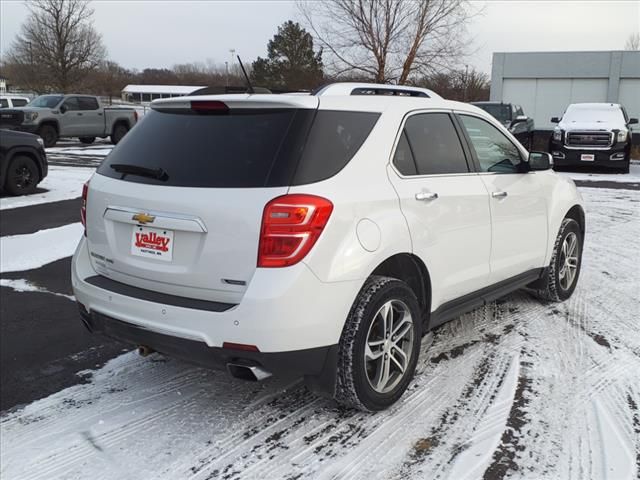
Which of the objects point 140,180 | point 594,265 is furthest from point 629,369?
point 140,180

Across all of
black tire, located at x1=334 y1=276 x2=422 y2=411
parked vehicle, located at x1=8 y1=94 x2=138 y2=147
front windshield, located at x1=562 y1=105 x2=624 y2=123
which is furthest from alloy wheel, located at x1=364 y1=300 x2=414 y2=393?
parked vehicle, located at x1=8 y1=94 x2=138 y2=147

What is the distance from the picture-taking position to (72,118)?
22.0 metres

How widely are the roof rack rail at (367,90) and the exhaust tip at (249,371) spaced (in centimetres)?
148

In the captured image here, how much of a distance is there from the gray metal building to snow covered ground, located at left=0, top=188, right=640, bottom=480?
31.1 meters

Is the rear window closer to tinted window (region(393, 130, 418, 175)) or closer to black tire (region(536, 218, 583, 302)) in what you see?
tinted window (region(393, 130, 418, 175))

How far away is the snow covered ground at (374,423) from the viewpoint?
2830mm

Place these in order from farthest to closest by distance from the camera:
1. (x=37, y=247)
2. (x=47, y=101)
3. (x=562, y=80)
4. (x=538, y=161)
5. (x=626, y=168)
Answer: (x=562, y=80) → (x=47, y=101) → (x=626, y=168) → (x=37, y=247) → (x=538, y=161)

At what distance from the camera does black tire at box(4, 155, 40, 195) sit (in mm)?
10188

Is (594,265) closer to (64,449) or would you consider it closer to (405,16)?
(64,449)

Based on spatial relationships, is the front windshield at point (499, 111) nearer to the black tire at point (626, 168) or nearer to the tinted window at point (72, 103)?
the black tire at point (626, 168)

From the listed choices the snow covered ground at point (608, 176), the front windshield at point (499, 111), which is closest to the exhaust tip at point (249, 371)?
the snow covered ground at point (608, 176)

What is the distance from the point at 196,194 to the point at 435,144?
1.61 m

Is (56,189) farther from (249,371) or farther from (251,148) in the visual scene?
(249,371)

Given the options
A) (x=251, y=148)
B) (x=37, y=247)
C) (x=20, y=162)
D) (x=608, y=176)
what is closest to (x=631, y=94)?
(x=608, y=176)
